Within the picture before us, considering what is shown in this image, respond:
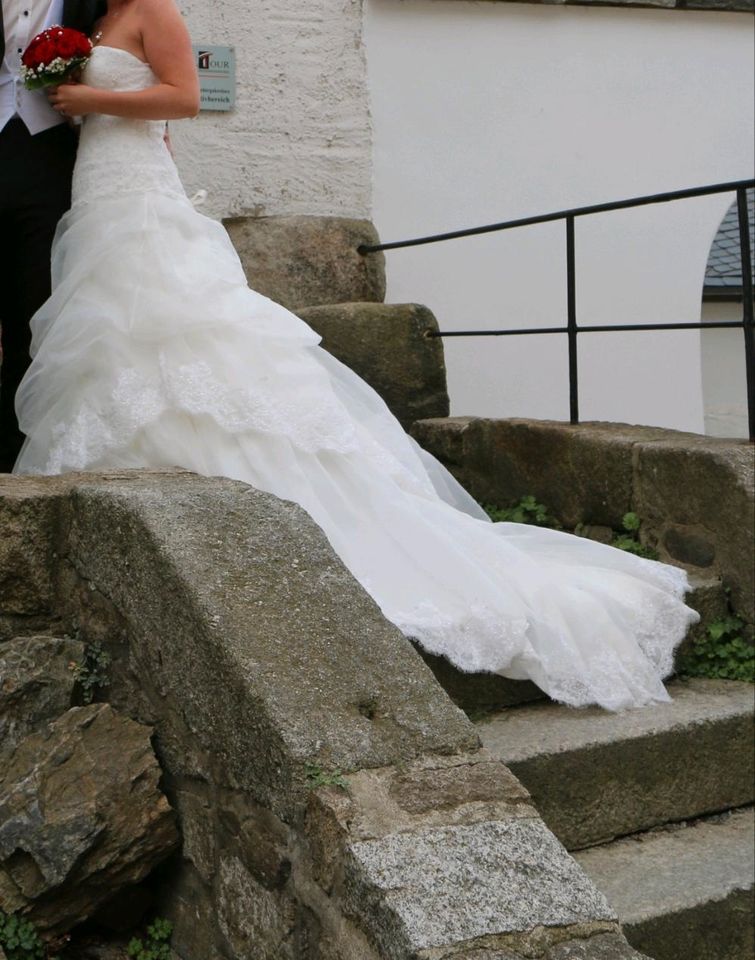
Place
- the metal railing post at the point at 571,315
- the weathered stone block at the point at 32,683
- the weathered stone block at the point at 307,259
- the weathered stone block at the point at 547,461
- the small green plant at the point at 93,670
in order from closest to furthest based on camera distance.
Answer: the weathered stone block at the point at 32,683
the small green plant at the point at 93,670
the weathered stone block at the point at 547,461
the metal railing post at the point at 571,315
the weathered stone block at the point at 307,259

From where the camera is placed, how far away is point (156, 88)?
367 centimetres

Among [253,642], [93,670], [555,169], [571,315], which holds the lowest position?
[93,670]

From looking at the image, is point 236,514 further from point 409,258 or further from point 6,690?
point 409,258

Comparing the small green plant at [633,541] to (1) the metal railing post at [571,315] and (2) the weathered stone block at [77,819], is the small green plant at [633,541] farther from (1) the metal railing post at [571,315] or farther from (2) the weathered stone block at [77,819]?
(2) the weathered stone block at [77,819]

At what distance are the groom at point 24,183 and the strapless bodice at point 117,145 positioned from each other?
0.10m

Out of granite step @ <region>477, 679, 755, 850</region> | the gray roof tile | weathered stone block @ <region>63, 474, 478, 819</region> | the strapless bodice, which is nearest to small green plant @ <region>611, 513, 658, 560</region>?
granite step @ <region>477, 679, 755, 850</region>

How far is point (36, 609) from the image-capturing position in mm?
2793

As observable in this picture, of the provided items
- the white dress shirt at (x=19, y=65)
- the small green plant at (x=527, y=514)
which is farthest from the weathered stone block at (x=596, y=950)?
the white dress shirt at (x=19, y=65)

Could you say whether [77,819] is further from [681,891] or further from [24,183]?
[24,183]

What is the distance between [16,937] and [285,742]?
0.73m

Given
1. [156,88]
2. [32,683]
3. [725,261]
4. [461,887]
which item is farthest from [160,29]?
[725,261]

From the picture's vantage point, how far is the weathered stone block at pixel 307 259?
532 centimetres

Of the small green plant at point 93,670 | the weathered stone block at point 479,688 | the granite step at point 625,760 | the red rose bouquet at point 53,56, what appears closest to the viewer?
the small green plant at point 93,670

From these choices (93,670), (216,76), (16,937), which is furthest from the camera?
(216,76)
